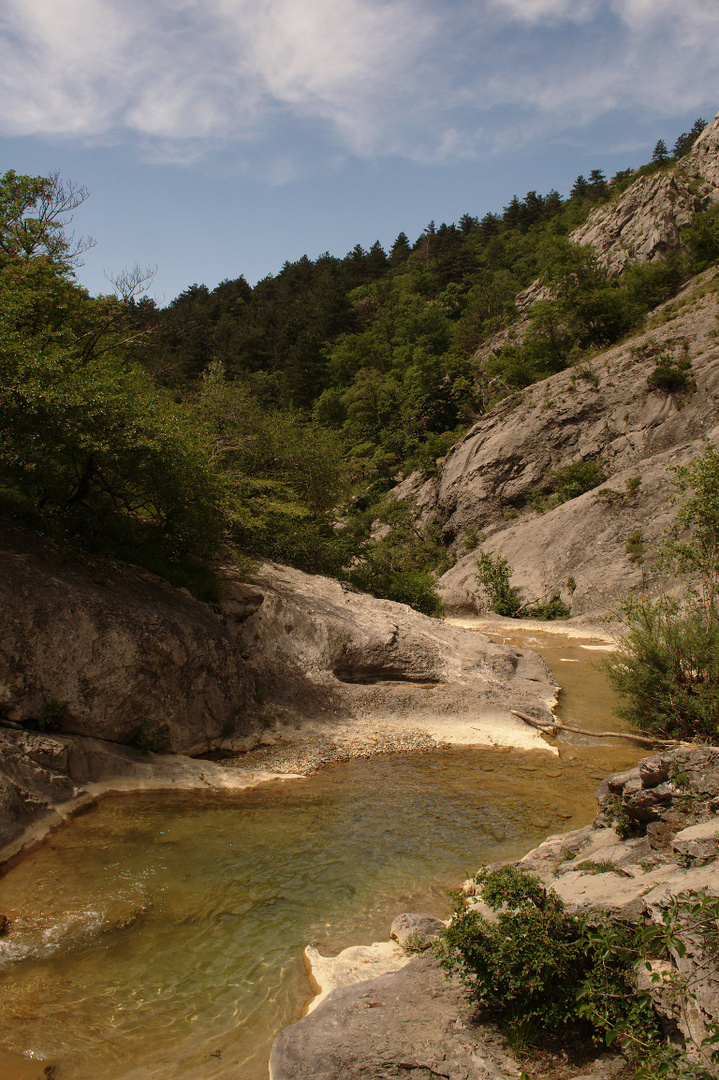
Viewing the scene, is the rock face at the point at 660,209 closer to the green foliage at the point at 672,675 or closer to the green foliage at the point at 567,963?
the green foliage at the point at 672,675

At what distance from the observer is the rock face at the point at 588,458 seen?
33.9 m

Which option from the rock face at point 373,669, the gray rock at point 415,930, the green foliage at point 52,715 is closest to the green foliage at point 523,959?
the gray rock at point 415,930

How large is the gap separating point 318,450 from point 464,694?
13.7 metres

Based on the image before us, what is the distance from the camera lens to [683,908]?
426cm

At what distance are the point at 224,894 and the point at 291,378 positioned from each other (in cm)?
6588

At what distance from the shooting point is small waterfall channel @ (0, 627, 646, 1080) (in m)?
5.32

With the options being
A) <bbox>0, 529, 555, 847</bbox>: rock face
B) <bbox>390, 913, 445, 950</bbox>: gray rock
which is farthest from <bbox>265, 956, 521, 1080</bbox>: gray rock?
<bbox>0, 529, 555, 847</bbox>: rock face

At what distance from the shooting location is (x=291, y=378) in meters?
69.0

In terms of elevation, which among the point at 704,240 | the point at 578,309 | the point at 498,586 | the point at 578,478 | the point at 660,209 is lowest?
the point at 498,586

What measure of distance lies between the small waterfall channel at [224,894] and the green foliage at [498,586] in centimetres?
2210

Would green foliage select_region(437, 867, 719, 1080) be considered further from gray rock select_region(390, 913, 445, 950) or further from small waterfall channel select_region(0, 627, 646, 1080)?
small waterfall channel select_region(0, 627, 646, 1080)

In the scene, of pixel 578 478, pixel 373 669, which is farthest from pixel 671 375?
pixel 373 669

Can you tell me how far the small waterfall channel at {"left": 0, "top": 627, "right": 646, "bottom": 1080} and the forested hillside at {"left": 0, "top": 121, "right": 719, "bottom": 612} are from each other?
6633 mm

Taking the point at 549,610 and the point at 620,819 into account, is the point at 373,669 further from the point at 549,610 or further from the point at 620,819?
the point at 549,610
